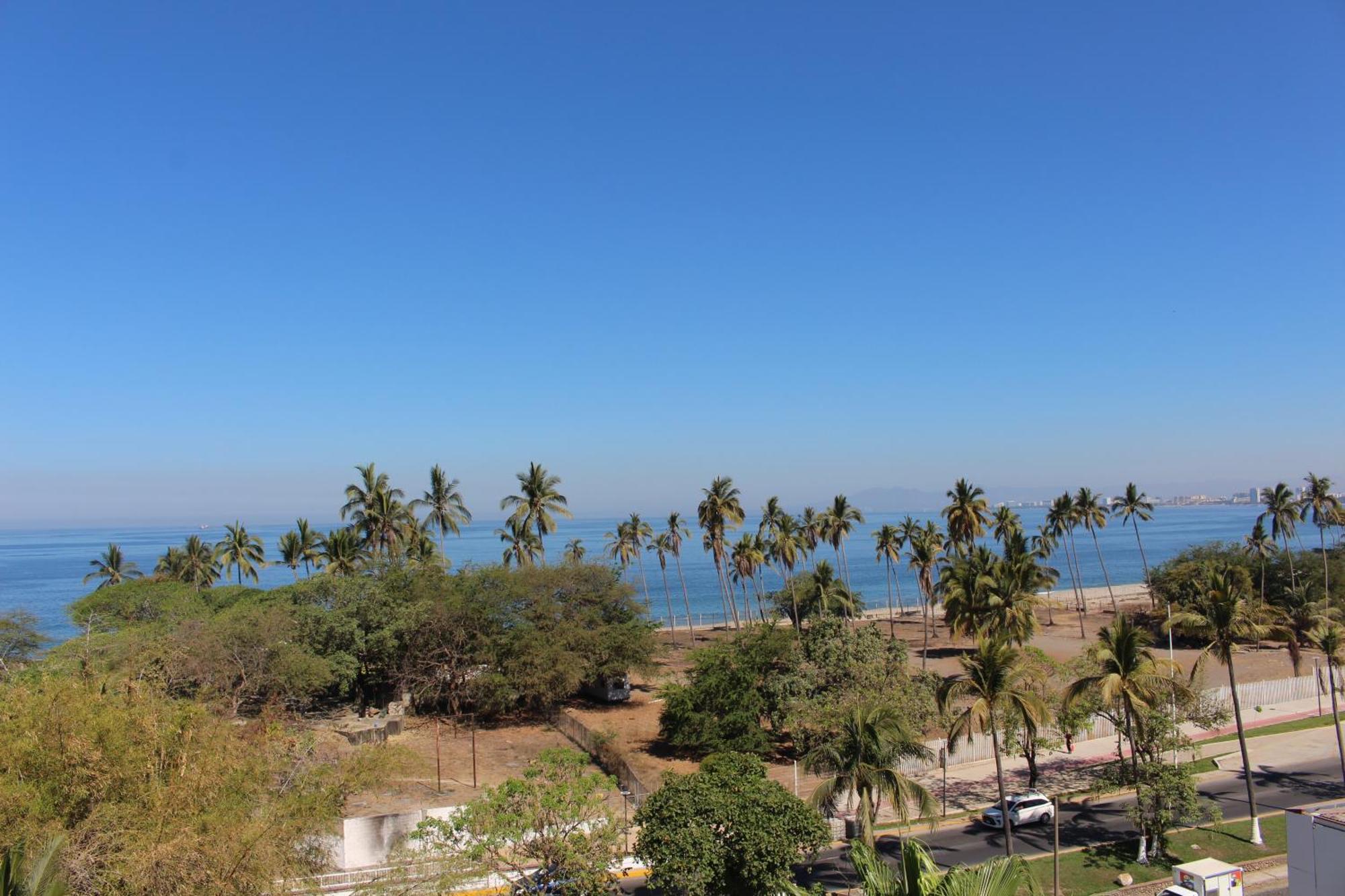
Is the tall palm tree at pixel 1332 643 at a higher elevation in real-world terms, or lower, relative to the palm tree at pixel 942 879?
lower

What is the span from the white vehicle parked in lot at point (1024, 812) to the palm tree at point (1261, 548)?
164ft

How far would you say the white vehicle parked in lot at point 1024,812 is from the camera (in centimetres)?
2753

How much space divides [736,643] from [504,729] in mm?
13660

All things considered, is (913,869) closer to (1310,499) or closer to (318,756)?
(318,756)

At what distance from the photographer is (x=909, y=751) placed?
72.0ft

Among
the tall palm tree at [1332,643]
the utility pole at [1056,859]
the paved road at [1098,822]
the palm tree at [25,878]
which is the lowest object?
the paved road at [1098,822]

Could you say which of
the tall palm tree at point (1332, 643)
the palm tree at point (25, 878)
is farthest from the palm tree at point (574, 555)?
the palm tree at point (25, 878)

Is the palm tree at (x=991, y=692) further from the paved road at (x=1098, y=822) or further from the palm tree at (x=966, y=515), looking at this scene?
the palm tree at (x=966, y=515)

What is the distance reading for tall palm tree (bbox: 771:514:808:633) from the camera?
6347 cm

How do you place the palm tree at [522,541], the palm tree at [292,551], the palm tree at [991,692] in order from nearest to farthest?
1. the palm tree at [991,692]
2. the palm tree at [522,541]
3. the palm tree at [292,551]

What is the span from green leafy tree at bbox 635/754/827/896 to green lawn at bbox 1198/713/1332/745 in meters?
27.2

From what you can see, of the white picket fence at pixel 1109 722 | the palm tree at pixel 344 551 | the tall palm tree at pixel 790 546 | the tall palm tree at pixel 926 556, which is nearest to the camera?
the white picket fence at pixel 1109 722

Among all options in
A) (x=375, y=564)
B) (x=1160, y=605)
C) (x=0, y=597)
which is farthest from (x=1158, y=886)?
(x=0, y=597)

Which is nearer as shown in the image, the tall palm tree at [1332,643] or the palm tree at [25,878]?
the palm tree at [25,878]
